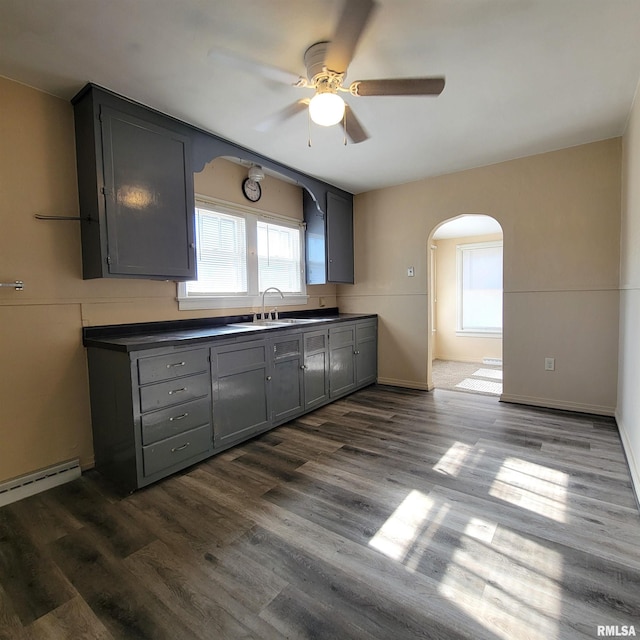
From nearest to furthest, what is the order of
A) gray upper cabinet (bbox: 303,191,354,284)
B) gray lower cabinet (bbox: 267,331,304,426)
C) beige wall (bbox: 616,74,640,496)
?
beige wall (bbox: 616,74,640,496) → gray lower cabinet (bbox: 267,331,304,426) → gray upper cabinet (bbox: 303,191,354,284)

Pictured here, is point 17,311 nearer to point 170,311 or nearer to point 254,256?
point 170,311

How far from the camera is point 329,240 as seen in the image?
14.2ft

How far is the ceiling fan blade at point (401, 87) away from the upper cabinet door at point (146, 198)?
1.44 meters

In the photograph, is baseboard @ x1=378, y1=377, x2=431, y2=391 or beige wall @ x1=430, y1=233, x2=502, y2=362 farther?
beige wall @ x1=430, y1=233, x2=502, y2=362

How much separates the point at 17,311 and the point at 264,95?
207cm

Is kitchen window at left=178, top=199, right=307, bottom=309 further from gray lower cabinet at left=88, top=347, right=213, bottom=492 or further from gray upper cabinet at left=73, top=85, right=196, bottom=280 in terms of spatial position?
gray lower cabinet at left=88, top=347, right=213, bottom=492

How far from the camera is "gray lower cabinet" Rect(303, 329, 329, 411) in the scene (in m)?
3.49

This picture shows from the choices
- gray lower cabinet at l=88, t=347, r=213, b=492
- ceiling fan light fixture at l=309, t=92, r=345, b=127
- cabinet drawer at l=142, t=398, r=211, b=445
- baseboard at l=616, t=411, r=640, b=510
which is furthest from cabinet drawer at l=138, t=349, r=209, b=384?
baseboard at l=616, t=411, r=640, b=510

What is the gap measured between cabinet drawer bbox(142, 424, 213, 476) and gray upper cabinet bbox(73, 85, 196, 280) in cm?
114

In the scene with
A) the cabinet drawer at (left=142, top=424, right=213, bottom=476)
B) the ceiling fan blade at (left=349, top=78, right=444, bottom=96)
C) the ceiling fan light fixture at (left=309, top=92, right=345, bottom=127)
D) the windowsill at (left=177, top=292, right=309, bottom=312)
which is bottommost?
the cabinet drawer at (left=142, top=424, right=213, bottom=476)

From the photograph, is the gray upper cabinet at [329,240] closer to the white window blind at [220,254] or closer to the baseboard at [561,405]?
the white window blind at [220,254]

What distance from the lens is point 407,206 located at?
4332mm

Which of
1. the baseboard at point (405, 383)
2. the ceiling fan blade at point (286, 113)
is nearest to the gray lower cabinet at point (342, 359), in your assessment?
the baseboard at point (405, 383)

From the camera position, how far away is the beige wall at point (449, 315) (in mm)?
6352
